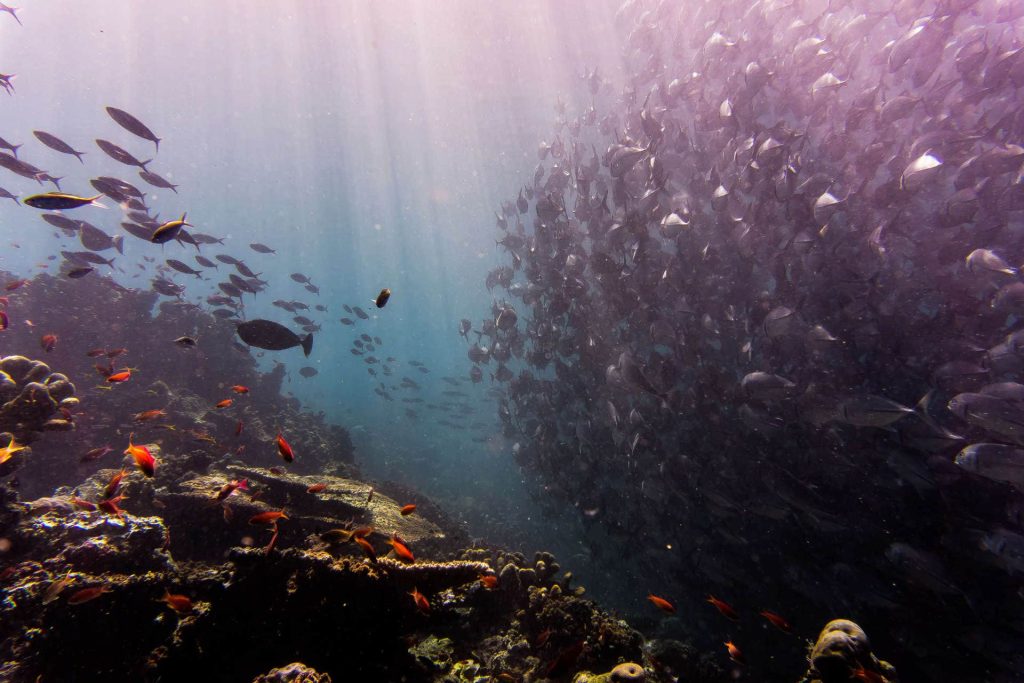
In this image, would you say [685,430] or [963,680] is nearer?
[963,680]

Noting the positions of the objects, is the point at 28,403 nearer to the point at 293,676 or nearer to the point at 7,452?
the point at 7,452

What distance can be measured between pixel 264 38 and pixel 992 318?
4573 centimetres

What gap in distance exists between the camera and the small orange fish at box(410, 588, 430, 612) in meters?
2.78

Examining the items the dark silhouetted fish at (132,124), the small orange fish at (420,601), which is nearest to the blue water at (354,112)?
the dark silhouetted fish at (132,124)

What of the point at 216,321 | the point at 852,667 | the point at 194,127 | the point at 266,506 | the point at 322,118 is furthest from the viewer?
the point at 194,127

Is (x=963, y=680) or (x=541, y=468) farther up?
(x=541, y=468)

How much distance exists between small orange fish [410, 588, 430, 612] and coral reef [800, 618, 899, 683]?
2.84 metres

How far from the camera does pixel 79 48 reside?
Result: 3534 cm

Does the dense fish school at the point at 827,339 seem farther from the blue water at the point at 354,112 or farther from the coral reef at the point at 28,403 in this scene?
the blue water at the point at 354,112

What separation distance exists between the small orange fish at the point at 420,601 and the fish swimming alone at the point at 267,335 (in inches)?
134

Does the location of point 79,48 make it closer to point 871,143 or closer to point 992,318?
point 871,143

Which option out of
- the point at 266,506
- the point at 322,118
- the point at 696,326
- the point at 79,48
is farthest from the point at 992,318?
the point at 79,48

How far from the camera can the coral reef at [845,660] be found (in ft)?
9.20

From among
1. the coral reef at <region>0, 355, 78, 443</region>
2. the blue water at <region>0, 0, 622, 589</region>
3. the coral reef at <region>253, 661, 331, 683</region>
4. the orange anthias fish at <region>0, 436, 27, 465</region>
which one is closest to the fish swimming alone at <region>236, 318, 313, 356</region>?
the orange anthias fish at <region>0, 436, 27, 465</region>
